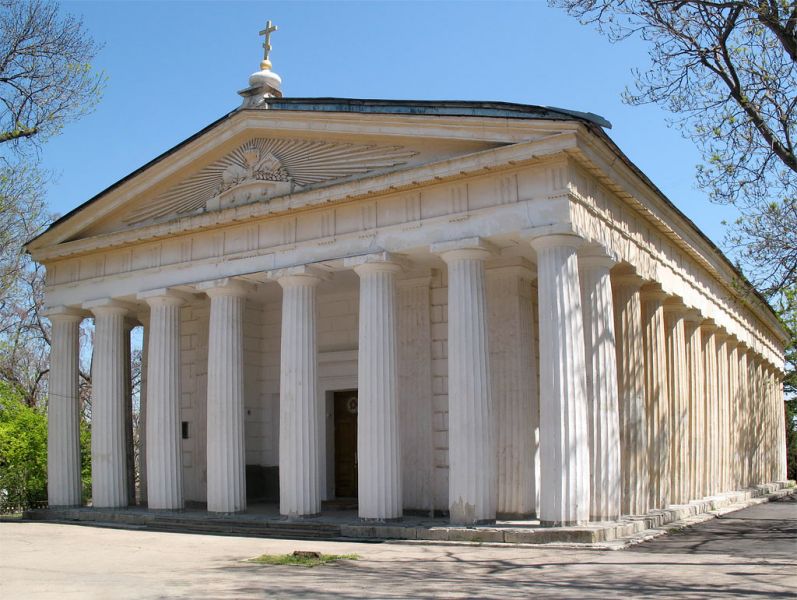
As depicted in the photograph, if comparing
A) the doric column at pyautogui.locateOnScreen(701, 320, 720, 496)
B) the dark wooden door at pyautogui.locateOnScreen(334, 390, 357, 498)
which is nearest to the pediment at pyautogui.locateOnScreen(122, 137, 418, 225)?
the dark wooden door at pyautogui.locateOnScreen(334, 390, 357, 498)

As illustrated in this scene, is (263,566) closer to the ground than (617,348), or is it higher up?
closer to the ground

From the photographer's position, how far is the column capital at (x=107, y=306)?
22.0 m

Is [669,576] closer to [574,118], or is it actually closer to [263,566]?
[263,566]

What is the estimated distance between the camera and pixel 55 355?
23.4 metres

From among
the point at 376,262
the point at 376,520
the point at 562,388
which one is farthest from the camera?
the point at 376,262

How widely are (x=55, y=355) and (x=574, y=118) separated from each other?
1556 cm

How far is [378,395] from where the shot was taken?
17062 millimetres

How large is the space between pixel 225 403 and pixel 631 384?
8945 mm

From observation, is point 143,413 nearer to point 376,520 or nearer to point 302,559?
point 376,520

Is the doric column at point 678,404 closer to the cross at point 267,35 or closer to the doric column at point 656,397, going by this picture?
the doric column at point 656,397

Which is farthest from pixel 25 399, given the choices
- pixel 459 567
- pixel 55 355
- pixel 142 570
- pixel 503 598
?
pixel 503 598

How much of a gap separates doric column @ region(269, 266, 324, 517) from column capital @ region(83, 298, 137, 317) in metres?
5.54

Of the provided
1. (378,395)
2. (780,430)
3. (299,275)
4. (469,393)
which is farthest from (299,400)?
(780,430)

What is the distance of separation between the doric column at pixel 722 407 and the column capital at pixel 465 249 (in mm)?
12263
